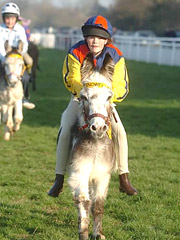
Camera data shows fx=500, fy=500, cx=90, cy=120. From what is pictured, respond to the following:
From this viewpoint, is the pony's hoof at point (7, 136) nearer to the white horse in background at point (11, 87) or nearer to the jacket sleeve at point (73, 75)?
the white horse in background at point (11, 87)

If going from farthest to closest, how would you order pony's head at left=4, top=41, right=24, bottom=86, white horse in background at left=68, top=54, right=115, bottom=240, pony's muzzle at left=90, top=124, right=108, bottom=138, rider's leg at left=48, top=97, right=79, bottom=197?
pony's head at left=4, top=41, right=24, bottom=86 → rider's leg at left=48, top=97, right=79, bottom=197 → white horse in background at left=68, top=54, right=115, bottom=240 → pony's muzzle at left=90, top=124, right=108, bottom=138

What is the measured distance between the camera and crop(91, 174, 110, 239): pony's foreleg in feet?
18.2

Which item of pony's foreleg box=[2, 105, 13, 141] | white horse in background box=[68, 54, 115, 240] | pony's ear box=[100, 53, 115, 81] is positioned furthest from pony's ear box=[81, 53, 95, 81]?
pony's foreleg box=[2, 105, 13, 141]

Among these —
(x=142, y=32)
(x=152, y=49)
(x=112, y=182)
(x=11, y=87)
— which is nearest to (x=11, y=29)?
(x=11, y=87)

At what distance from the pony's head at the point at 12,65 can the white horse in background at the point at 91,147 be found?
18.4ft

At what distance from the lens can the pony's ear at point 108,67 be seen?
5.17 meters

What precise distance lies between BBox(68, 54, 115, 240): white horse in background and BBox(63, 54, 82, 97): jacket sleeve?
0.19m

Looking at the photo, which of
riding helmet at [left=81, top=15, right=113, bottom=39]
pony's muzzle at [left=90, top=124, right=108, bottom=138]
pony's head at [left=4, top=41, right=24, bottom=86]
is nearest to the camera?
pony's muzzle at [left=90, top=124, right=108, bottom=138]

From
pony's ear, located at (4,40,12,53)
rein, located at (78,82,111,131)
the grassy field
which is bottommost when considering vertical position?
the grassy field

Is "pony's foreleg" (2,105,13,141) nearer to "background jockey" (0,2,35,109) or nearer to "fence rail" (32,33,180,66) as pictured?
"background jockey" (0,2,35,109)

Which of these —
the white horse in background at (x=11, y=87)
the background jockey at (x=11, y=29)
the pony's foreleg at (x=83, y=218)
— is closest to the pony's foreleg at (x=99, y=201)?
the pony's foreleg at (x=83, y=218)

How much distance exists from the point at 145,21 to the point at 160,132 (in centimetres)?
4793

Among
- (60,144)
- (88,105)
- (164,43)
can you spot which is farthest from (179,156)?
(164,43)

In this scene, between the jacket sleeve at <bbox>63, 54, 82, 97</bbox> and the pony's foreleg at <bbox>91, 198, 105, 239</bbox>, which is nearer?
the jacket sleeve at <bbox>63, 54, 82, 97</bbox>
